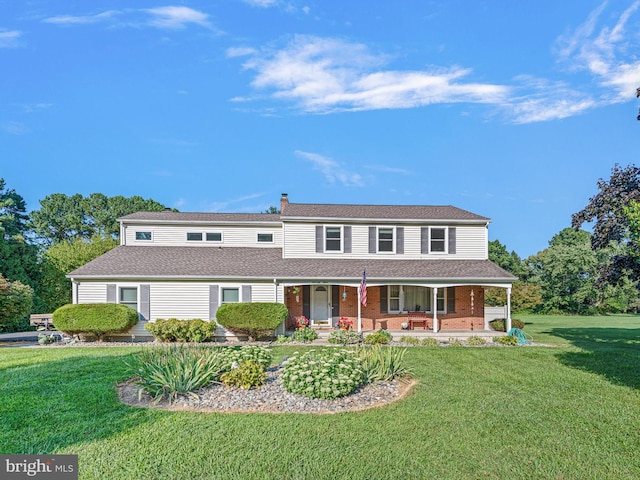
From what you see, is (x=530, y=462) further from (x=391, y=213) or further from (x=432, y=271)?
(x=391, y=213)

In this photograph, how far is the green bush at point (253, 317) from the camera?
15711 mm

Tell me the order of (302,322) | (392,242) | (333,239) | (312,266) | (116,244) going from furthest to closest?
(116,244), (392,242), (333,239), (312,266), (302,322)

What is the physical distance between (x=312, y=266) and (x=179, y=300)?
238 inches

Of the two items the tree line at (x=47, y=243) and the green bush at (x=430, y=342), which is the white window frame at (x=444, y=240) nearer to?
the green bush at (x=430, y=342)

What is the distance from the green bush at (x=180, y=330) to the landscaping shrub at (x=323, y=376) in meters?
8.73

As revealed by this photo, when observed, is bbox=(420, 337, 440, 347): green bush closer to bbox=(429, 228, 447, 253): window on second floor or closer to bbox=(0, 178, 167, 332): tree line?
bbox=(429, 228, 447, 253): window on second floor

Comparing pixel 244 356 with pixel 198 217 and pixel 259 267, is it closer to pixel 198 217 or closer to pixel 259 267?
pixel 259 267

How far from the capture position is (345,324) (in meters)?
17.6

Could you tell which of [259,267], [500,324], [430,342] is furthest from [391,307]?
[259,267]

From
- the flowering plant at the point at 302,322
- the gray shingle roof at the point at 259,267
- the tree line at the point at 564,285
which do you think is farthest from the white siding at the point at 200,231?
the tree line at the point at 564,285

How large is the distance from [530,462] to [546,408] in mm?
2599

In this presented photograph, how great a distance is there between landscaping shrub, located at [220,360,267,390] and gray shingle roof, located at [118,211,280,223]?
43.5 feet

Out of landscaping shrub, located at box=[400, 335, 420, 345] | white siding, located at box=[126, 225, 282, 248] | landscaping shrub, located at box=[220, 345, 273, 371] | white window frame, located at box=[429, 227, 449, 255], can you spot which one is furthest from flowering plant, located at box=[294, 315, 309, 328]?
landscaping shrub, located at box=[220, 345, 273, 371]

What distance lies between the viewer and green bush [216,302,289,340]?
619 inches
